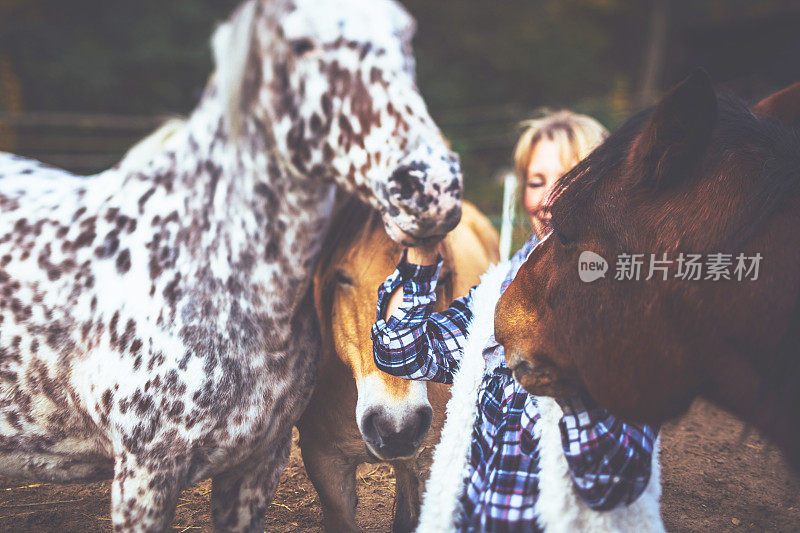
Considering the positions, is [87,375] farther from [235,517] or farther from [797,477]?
[797,477]

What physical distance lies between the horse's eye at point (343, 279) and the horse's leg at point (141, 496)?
0.88m

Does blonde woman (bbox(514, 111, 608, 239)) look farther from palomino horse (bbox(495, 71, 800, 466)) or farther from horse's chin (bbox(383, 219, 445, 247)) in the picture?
palomino horse (bbox(495, 71, 800, 466))

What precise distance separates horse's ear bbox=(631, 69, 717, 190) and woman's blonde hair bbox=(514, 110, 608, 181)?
1.42 meters

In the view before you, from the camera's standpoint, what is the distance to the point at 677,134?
117 centimetres

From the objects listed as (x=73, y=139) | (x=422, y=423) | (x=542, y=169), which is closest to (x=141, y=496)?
(x=422, y=423)

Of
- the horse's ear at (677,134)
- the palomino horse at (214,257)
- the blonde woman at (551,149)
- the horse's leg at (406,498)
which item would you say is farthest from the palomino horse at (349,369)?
the horse's ear at (677,134)

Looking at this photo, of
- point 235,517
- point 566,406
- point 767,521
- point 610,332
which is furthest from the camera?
point 767,521

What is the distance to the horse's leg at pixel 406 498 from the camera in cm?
233

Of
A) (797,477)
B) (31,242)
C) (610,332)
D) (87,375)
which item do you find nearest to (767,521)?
(797,477)

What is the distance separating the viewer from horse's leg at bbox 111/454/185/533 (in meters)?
1.58

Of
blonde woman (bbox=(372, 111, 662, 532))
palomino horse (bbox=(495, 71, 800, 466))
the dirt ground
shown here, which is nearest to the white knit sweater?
blonde woman (bbox=(372, 111, 662, 532))

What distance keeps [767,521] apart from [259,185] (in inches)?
124

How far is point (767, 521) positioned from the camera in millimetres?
3027

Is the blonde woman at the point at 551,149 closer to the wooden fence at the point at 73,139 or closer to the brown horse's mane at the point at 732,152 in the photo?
the brown horse's mane at the point at 732,152
